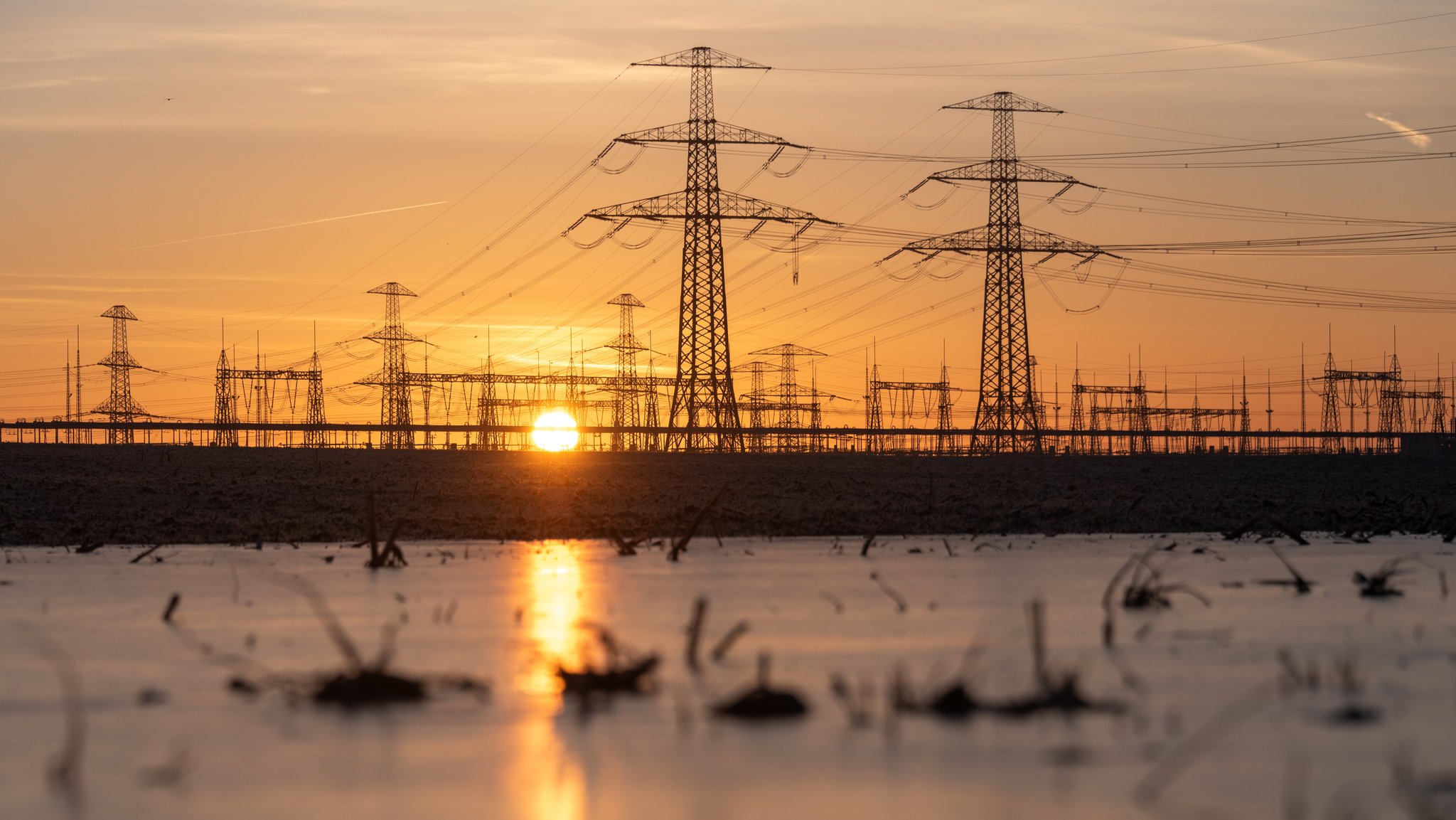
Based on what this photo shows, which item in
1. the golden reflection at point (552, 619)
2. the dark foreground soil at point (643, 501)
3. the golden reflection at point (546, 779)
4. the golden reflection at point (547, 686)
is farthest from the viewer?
the dark foreground soil at point (643, 501)

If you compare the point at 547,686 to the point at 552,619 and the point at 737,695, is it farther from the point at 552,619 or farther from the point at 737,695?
the point at 552,619

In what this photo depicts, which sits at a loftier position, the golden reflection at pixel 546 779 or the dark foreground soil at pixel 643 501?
the dark foreground soil at pixel 643 501

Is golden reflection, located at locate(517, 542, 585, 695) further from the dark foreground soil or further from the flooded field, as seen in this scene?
the dark foreground soil

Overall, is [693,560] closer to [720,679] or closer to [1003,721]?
[720,679]

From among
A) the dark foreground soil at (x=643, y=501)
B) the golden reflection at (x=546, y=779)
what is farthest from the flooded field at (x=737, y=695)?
the dark foreground soil at (x=643, y=501)

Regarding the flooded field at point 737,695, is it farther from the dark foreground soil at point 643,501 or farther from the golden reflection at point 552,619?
the dark foreground soil at point 643,501
